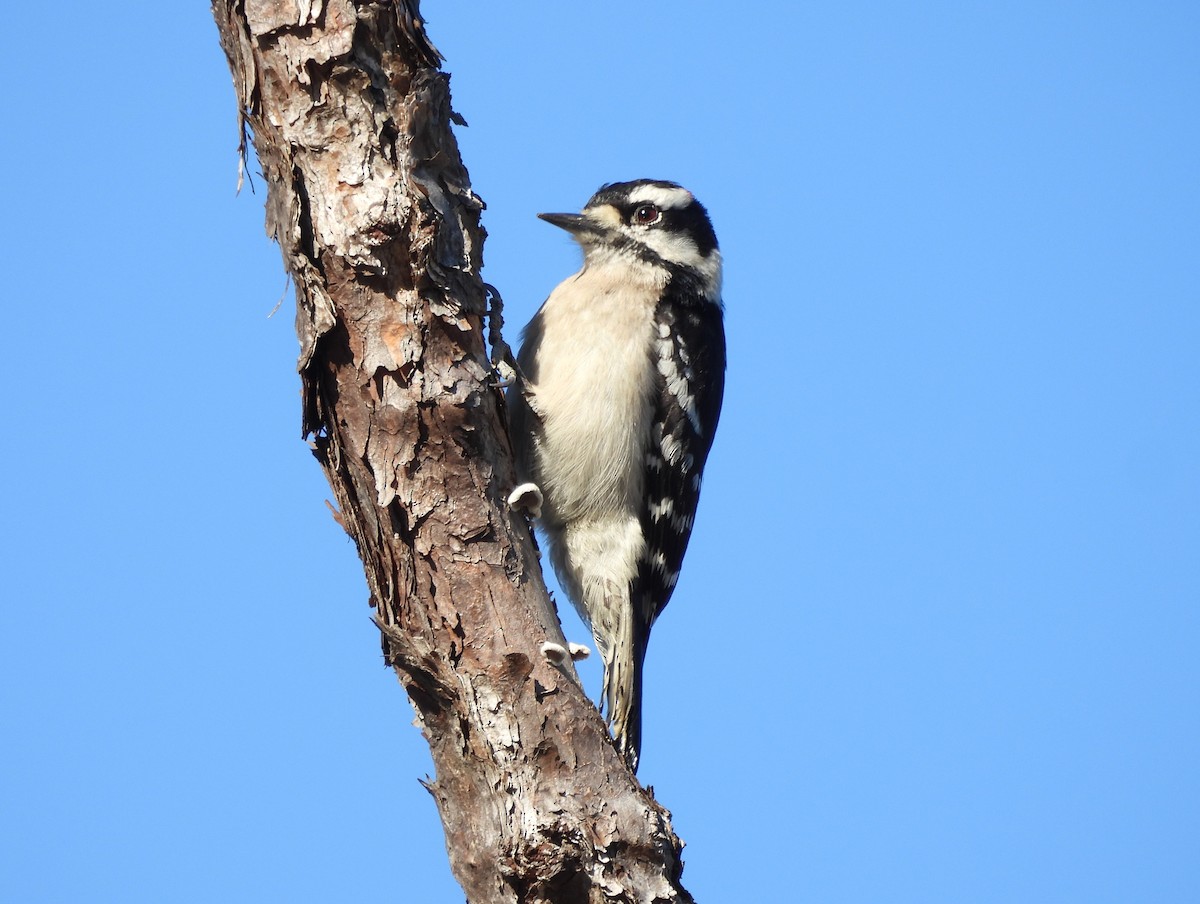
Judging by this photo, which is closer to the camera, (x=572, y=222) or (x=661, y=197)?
(x=572, y=222)

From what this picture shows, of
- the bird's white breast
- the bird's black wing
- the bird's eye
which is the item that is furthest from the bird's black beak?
the bird's black wing

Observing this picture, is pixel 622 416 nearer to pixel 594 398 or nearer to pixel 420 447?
pixel 594 398

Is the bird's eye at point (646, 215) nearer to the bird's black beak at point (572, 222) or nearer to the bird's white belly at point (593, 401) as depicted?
the bird's black beak at point (572, 222)

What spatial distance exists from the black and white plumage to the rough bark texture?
1130 millimetres

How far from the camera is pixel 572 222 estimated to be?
5.46 metres

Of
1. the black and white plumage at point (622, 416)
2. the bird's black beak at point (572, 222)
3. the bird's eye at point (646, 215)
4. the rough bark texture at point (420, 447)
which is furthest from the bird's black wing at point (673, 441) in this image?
the rough bark texture at point (420, 447)

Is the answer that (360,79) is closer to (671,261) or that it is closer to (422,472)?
(422,472)

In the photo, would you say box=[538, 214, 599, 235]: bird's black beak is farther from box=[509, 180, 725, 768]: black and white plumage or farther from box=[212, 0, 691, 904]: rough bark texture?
Result: box=[212, 0, 691, 904]: rough bark texture

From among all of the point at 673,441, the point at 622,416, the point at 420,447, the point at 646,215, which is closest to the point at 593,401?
the point at 622,416

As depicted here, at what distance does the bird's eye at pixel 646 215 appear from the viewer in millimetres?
5539

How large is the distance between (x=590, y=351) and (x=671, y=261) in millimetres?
914

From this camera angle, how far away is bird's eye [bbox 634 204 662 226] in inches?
218

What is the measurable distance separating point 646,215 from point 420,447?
2359 millimetres

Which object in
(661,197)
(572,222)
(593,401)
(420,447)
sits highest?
(661,197)
